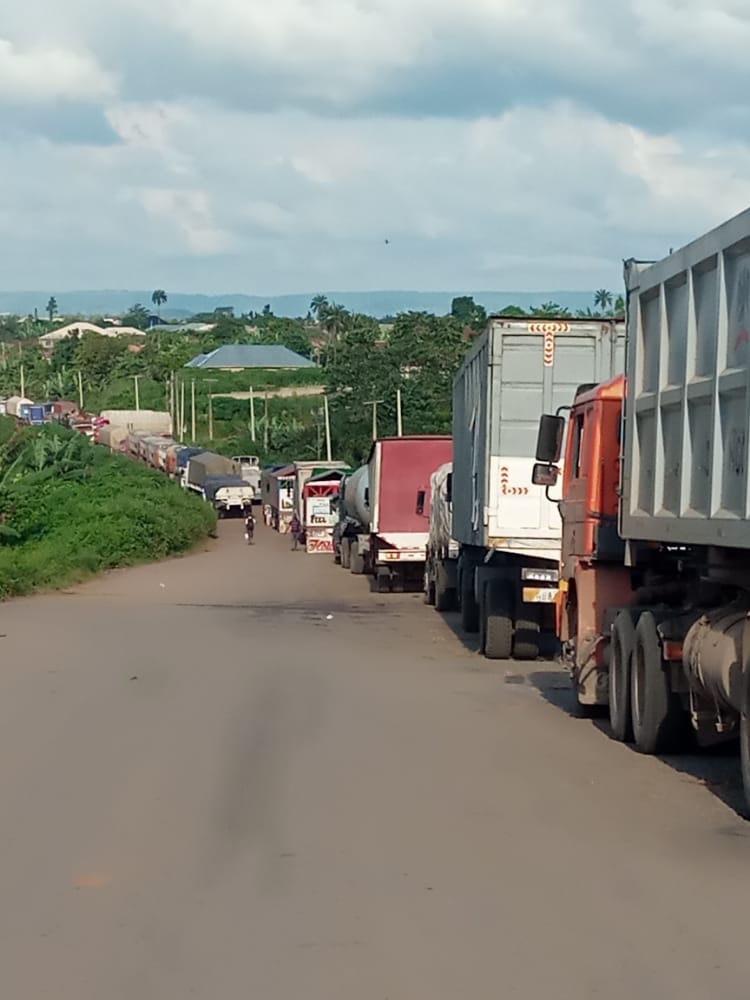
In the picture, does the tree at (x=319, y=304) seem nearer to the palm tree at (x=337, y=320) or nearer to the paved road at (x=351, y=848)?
the palm tree at (x=337, y=320)

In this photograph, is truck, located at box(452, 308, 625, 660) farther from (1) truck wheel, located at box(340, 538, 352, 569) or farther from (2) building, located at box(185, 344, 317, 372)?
(2) building, located at box(185, 344, 317, 372)

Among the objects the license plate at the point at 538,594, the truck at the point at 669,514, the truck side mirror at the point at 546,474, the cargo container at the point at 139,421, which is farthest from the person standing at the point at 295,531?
the cargo container at the point at 139,421

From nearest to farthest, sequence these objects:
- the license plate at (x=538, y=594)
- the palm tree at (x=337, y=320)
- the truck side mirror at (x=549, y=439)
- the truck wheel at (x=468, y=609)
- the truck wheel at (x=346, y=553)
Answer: the truck side mirror at (x=549, y=439)
the license plate at (x=538, y=594)
the truck wheel at (x=468, y=609)
the truck wheel at (x=346, y=553)
the palm tree at (x=337, y=320)

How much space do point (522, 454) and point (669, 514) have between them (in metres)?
8.49

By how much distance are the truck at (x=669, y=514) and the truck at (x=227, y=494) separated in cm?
6229

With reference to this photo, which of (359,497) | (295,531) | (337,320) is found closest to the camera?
(359,497)

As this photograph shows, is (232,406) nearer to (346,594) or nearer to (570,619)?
(346,594)

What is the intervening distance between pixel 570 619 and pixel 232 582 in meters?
27.0

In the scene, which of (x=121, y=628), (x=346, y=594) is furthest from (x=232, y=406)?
(x=121, y=628)

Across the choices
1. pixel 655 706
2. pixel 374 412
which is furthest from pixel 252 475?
pixel 655 706

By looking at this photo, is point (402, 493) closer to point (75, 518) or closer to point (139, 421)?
point (75, 518)

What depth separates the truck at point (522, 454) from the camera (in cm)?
1838

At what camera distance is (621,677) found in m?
11.8

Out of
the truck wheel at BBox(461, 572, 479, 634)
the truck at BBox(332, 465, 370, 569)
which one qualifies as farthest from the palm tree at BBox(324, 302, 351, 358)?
the truck wheel at BBox(461, 572, 479, 634)
